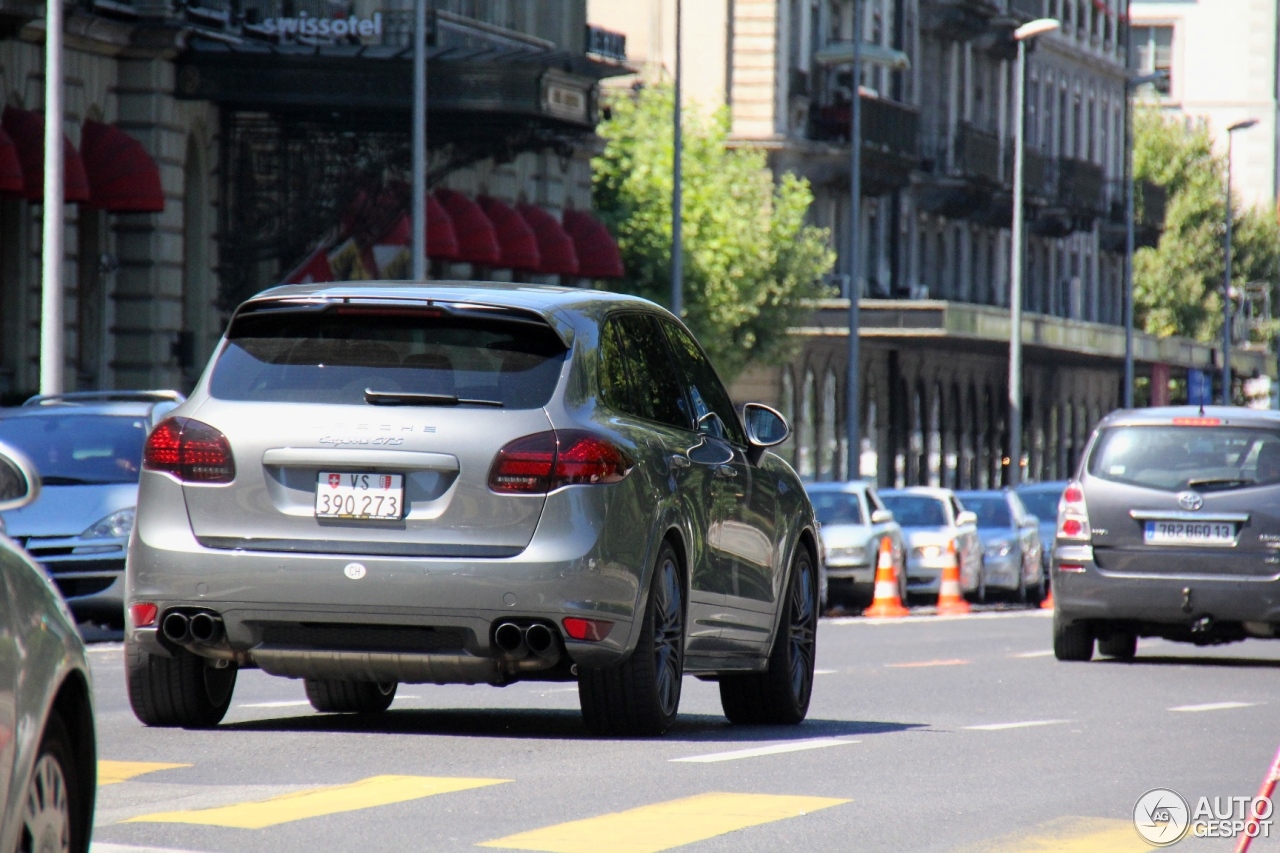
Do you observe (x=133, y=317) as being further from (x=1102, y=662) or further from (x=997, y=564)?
(x=1102, y=662)

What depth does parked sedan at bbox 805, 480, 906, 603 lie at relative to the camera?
30359 mm

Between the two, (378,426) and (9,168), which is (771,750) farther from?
(9,168)

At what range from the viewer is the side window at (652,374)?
11.0m

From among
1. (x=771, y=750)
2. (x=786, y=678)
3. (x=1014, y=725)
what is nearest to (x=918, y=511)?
(x=1014, y=725)

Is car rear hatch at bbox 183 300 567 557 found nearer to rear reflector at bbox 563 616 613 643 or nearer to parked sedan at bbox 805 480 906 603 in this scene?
rear reflector at bbox 563 616 613 643

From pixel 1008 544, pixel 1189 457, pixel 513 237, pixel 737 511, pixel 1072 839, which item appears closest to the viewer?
pixel 1072 839

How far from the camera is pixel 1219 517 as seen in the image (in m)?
18.0

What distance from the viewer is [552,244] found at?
4362cm

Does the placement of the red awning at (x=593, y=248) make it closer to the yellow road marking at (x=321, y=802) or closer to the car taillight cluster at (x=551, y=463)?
the car taillight cluster at (x=551, y=463)

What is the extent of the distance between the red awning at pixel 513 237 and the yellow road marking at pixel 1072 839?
1318 inches

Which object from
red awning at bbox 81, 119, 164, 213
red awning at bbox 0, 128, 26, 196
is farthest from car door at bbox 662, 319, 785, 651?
red awning at bbox 81, 119, 164, 213

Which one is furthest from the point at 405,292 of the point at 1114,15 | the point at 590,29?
the point at 1114,15

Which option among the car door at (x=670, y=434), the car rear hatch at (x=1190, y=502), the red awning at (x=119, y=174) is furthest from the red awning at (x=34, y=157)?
the car door at (x=670, y=434)

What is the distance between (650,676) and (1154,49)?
101 meters
